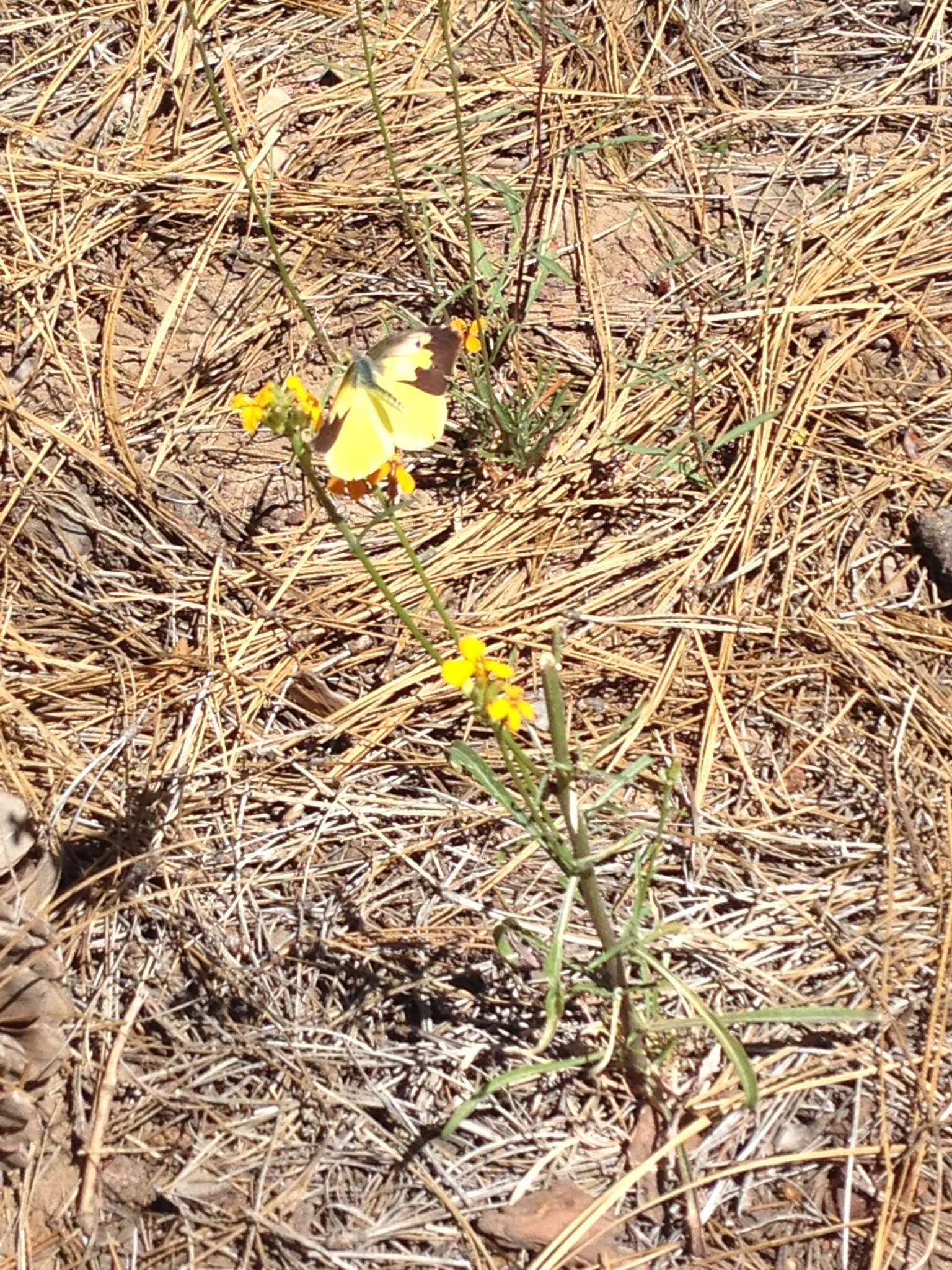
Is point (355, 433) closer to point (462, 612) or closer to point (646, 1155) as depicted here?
point (462, 612)

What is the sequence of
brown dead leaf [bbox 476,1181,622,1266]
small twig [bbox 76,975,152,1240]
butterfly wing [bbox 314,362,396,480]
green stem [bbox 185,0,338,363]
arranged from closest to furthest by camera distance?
butterfly wing [bbox 314,362,396,480], brown dead leaf [bbox 476,1181,622,1266], small twig [bbox 76,975,152,1240], green stem [bbox 185,0,338,363]

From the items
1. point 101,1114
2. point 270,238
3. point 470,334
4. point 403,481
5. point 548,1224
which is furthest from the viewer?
point 470,334

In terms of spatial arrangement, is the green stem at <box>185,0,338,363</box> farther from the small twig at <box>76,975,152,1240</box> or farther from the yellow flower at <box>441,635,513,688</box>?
the small twig at <box>76,975,152,1240</box>

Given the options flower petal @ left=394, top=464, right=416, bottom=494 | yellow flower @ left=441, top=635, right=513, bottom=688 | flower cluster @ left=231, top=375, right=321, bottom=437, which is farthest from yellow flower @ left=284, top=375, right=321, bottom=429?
yellow flower @ left=441, top=635, right=513, bottom=688

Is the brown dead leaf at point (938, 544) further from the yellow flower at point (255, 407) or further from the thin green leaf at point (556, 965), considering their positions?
the yellow flower at point (255, 407)

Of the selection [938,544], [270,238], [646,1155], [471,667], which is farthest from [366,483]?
[938,544]
